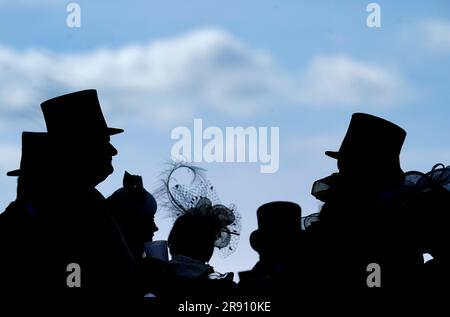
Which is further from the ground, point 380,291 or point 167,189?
point 167,189

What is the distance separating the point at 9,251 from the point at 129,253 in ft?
2.53

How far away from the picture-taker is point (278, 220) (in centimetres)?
685

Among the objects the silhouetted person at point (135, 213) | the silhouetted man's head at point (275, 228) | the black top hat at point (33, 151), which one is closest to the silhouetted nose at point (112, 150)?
the black top hat at point (33, 151)

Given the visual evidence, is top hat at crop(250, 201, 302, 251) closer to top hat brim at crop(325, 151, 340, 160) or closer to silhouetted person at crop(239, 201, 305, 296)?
silhouetted person at crop(239, 201, 305, 296)

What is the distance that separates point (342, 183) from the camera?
229 inches

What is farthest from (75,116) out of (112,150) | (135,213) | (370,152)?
(370,152)

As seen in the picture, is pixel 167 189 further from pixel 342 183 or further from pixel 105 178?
pixel 342 183

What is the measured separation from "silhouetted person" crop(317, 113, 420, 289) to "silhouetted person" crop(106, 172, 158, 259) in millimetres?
1638

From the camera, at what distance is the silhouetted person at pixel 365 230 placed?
5.38m

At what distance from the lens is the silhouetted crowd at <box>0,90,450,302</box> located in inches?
206

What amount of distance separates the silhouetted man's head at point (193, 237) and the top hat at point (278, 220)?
16.1 inches

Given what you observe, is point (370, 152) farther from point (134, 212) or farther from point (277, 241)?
point (134, 212)

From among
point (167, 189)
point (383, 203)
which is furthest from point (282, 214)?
point (383, 203)

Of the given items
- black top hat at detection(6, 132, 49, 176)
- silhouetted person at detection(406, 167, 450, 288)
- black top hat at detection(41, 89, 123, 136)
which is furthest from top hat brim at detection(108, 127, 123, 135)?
silhouetted person at detection(406, 167, 450, 288)
